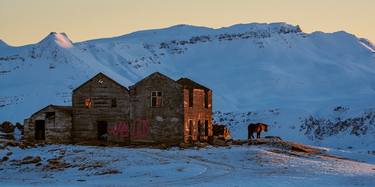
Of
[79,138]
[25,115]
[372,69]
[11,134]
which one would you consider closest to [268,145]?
[79,138]

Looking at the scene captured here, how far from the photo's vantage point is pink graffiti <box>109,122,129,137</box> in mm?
68000

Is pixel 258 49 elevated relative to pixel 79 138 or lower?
elevated

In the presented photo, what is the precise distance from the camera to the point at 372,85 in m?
162

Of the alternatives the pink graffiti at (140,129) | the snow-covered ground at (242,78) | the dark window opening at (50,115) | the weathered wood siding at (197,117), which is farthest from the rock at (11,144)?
the snow-covered ground at (242,78)

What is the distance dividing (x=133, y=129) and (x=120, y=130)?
1.19 metres

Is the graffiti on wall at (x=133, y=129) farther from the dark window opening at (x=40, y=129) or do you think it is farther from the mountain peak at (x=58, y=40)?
the mountain peak at (x=58, y=40)

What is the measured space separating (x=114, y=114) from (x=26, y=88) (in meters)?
84.3

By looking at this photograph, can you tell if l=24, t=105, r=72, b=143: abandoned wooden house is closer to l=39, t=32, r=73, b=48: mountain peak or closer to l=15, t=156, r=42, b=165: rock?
l=15, t=156, r=42, b=165: rock

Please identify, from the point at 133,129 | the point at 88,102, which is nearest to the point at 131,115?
the point at 133,129

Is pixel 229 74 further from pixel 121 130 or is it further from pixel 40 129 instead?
pixel 121 130

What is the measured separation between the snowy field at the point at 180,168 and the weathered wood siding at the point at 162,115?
4855 millimetres

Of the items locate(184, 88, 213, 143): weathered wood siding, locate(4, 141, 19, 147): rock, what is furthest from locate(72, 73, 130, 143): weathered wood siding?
locate(4, 141, 19, 147): rock

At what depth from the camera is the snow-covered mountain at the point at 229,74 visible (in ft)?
451

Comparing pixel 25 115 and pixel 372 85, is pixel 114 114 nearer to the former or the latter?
pixel 25 115
